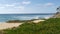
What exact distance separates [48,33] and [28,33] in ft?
4.98

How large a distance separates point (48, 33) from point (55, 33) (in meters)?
0.51

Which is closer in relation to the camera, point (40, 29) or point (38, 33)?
point (38, 33)

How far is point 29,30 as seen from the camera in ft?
55.0

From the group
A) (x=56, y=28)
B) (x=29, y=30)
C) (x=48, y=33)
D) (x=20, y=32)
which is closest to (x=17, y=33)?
(x=20, y=32)

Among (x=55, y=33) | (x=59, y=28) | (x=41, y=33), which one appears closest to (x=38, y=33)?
(x=41, y=33)

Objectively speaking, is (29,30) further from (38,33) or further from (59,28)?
(59,28)

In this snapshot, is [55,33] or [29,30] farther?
[29,30]

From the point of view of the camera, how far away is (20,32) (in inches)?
628

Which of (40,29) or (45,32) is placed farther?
(40,29)

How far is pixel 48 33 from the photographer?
49.8 feet

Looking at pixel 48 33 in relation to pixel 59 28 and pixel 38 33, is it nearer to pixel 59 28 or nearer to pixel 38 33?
pixel 38 33

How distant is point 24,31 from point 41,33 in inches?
64.2

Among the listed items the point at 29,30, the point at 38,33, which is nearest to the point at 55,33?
the point at 38,33

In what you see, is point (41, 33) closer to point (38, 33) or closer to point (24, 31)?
point (38, 33)
